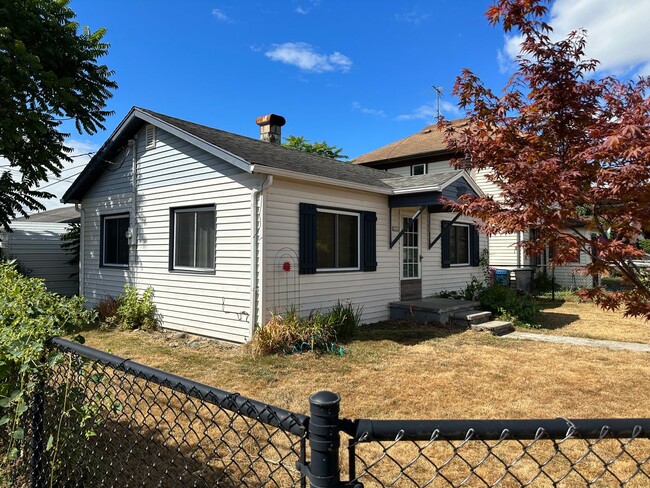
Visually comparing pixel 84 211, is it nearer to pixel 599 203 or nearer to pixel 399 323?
pixel 399 323

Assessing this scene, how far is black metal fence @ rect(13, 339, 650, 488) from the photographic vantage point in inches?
43.8

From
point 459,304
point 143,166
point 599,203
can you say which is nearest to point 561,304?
point 459,304

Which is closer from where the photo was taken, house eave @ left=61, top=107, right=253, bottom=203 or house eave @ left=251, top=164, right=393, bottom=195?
house eave @ left=251, top=164, right=393, bottom=195

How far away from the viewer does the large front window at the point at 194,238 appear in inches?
329

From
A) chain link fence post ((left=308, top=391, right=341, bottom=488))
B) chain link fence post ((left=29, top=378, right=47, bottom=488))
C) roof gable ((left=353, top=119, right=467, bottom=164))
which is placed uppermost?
roof gable ((left=353, top=119, right=467, bottom=164))

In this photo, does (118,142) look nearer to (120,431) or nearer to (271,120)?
(271,120)

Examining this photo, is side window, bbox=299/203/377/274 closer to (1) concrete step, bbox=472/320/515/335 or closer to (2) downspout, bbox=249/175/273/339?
(2) downspout, bbox=249/175/273/339

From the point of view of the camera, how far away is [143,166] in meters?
9.76

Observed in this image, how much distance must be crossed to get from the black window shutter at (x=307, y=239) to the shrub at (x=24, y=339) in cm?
549

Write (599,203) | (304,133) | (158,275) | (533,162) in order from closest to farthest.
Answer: (599,203) → (533,162) → (158,275) → (304,133)

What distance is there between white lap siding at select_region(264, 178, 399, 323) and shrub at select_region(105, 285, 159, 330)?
3239 millimetres

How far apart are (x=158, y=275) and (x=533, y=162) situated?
8047 mm

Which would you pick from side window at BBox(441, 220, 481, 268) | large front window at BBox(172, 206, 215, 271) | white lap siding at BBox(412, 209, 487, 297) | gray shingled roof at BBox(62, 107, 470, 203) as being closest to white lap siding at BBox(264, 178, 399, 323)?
gray shingled roof at BBox(62, 107, 470, 203)

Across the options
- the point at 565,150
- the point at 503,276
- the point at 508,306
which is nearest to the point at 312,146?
the point at 503,276
